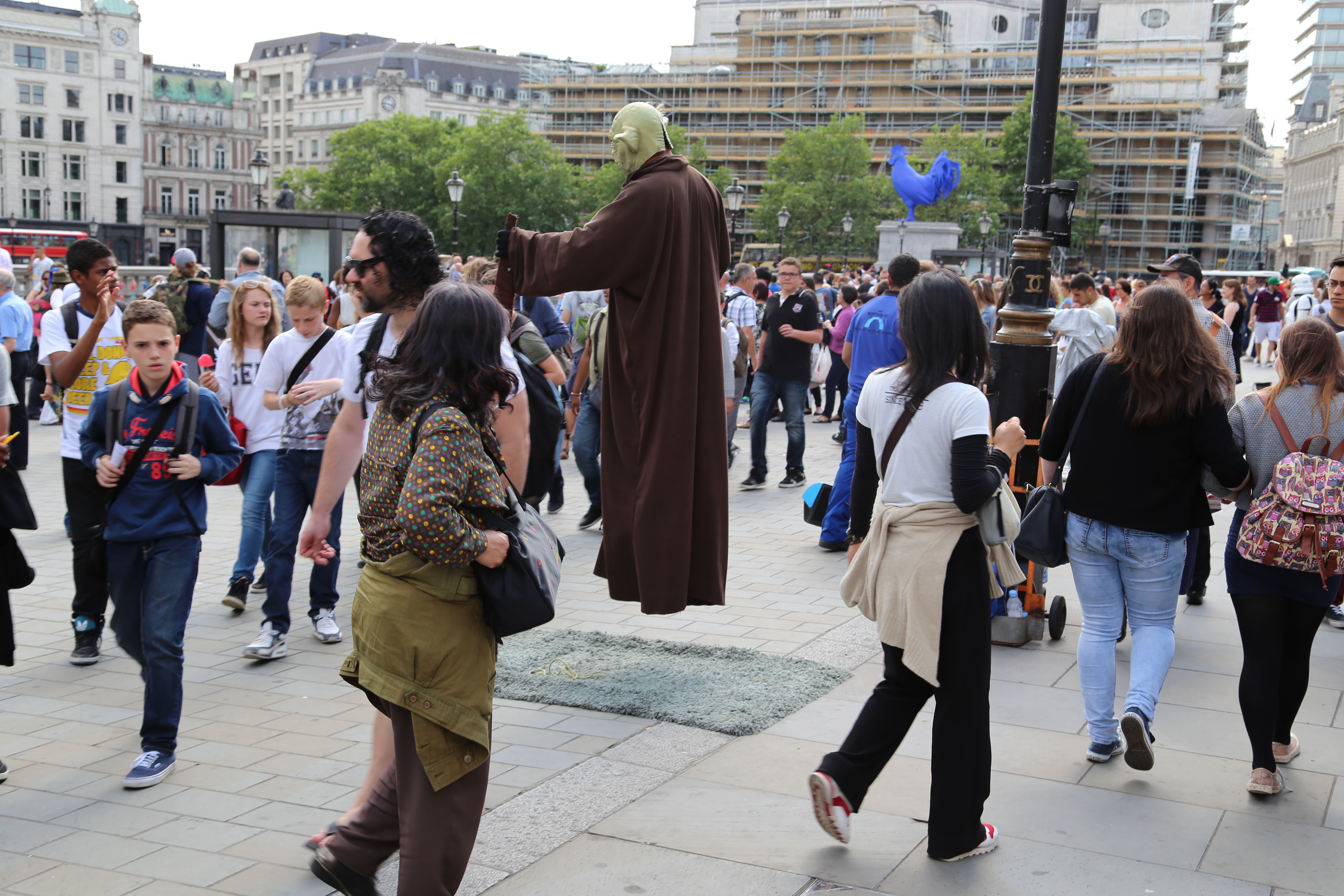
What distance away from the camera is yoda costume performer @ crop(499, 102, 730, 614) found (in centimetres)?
447

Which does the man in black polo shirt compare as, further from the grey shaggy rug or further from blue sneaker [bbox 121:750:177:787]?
blue sneaker [bbox 121:750:177:787]

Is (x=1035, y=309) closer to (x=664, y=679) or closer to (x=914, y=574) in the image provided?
(x=664, y=679)

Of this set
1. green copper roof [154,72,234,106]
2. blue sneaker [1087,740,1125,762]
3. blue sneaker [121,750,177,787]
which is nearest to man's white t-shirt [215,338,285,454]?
blue sneaker [121,750,177,787]

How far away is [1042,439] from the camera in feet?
14.8

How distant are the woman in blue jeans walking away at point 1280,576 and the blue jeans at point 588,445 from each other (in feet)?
18.2

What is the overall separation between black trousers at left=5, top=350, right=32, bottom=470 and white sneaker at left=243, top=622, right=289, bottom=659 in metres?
2.24

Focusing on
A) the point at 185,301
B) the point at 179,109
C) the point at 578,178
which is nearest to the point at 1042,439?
the point at 185,301

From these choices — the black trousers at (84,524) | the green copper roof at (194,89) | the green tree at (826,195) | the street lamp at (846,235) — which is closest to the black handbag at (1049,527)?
the black trousers at (84,524)

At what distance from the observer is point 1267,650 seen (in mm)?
4316

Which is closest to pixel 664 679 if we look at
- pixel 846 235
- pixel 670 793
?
pixel 670 793

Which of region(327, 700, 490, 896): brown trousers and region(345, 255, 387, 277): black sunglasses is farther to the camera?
region(345, 255, 387, 277): black sunglasses

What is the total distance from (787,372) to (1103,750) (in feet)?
22.2

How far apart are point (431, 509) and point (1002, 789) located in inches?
96.9

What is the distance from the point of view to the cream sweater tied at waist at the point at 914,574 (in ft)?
11.8
